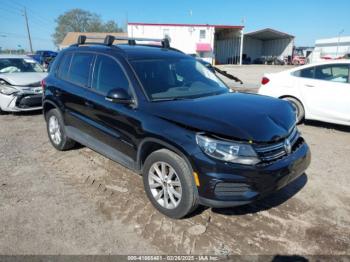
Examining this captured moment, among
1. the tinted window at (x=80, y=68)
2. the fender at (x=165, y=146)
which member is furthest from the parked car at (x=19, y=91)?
the fender at (x=165, y=146)

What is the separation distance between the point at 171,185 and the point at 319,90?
494 centimetres

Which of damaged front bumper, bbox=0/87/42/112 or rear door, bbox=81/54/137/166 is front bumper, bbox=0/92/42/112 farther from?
rear door, bbox=81/54/137/166

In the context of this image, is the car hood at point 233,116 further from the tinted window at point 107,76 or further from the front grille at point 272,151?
the tinted window at point 107,76

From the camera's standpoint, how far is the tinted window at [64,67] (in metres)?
5.03

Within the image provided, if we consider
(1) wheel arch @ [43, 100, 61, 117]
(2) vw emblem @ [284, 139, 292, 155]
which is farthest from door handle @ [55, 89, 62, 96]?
(2) vw emblem @ [284, 139, 292, 155]

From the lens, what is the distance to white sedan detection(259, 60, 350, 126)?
6.46m

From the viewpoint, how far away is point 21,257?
285 cm

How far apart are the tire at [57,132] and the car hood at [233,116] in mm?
2501

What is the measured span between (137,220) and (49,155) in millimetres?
2770

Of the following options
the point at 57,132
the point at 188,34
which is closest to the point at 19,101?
the point at 57,132

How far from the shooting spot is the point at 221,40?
5269 cm

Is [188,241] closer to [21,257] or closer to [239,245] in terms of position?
[239,245]

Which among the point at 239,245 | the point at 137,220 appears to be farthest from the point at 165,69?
the point at 239,245

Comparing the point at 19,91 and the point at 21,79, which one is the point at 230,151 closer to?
the point at 19,91
